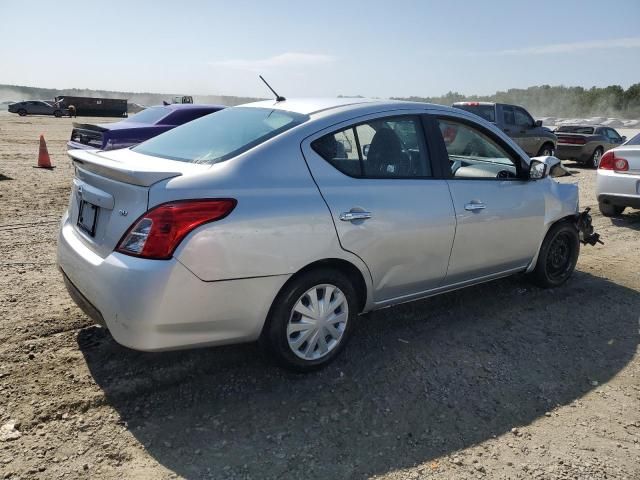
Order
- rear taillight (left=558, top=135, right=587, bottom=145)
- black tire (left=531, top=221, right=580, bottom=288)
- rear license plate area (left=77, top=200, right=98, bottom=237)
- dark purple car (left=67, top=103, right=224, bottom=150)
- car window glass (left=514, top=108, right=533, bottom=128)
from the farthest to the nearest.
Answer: rear taillight (left=558, top=135, right=587, bottom=145)
car window glass (left=514, top=108, right=533, bottom=128)
dark purple car (left=67, top=103, right=224, bottom=150)
black tire (left=531, top=221, right=580, bottom=288)
rear license plate area (left=77, top=200, right=98, bottom=237)

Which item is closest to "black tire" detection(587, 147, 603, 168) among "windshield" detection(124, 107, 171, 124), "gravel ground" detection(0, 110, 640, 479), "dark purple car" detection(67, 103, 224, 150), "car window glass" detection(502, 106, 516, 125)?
"car window glass" detection(502, 106, 516, 125)

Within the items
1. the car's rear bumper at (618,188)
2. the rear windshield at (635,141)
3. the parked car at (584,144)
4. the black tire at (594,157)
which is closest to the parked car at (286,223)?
the car's rear bumper at (618,188)

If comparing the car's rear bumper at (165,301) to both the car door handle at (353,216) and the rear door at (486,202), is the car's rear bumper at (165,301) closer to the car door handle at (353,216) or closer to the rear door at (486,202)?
the car door handle at (353,216)

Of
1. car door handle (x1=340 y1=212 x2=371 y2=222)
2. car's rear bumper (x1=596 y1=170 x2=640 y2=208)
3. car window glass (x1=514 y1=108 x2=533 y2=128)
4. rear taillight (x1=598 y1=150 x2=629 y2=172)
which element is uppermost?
car window glass (x1=514 y1=108 x2=533 y2=128)

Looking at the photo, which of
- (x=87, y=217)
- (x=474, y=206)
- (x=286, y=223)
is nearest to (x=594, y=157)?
(x=474, y=206)

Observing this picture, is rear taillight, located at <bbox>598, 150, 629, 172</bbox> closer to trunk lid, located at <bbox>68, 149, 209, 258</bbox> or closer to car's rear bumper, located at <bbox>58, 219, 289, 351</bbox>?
car's rear bumper, located at <bbox>58, 219, 289, 351</bbox>

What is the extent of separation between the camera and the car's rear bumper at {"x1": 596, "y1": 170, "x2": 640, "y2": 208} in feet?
24.4

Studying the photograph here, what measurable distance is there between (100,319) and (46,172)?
9990 mm

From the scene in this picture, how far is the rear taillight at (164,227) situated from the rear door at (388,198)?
776mm

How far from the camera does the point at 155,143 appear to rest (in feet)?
12.0

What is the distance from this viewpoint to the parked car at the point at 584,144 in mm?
16172

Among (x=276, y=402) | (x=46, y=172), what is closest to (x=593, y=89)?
(x=46, y=172)

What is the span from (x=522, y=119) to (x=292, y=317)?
44.3ft

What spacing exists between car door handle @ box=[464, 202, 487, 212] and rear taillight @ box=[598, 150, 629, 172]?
493 centimetres
